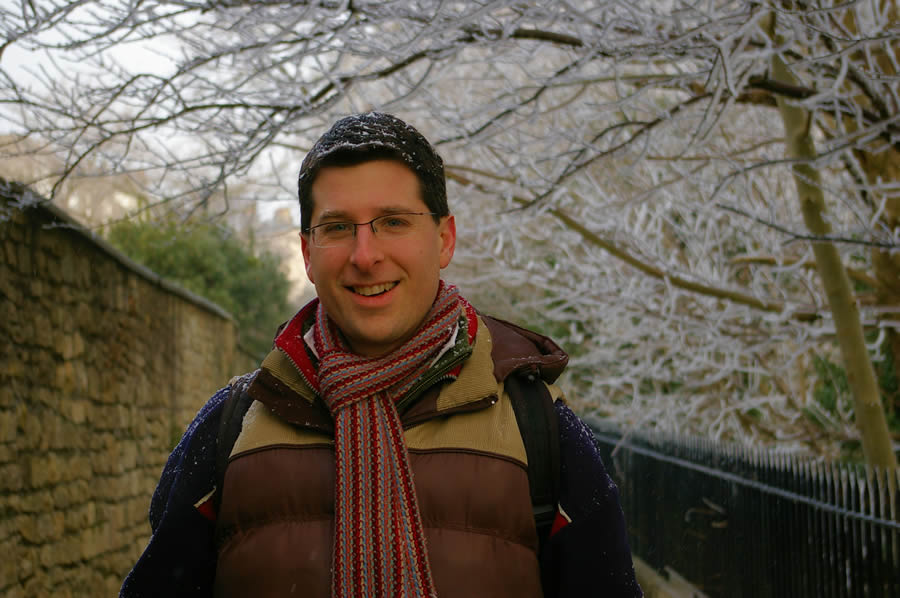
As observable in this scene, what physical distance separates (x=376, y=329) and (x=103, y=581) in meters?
4.94

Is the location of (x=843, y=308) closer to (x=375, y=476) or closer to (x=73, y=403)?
(x=375, y=476)

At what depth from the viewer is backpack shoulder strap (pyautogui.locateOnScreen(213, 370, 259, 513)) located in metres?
1.71

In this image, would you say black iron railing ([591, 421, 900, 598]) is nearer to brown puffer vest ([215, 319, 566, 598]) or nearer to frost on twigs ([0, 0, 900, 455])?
frost on twigs ([0, 0, 900, 455])

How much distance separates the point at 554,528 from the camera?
1.67 meters

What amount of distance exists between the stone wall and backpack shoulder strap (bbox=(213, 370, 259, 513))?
2.59m

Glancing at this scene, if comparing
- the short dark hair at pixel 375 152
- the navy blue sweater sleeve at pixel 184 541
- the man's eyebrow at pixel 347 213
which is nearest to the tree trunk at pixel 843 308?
the short dark hair at pixel 375 152

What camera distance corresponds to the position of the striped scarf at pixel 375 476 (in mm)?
1562

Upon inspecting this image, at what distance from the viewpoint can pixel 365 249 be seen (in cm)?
169

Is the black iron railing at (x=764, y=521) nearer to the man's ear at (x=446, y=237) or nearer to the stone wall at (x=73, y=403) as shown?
the man's ear at (x=446, y=237)

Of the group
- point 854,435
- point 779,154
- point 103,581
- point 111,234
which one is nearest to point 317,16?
point 103,581

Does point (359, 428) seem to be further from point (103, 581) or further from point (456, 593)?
point (103, 581)

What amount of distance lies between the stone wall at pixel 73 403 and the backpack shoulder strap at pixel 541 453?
3083mm

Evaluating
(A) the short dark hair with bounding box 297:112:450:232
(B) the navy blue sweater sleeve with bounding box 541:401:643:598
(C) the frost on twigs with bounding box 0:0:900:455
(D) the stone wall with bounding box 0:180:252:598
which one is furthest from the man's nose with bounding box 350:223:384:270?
(D) the stone wall with bounding box 0:180:252:598

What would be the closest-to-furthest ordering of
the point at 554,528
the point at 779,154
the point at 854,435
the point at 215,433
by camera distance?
the point at 554,528 → the point at 215,433 → the point at 854,435 → the point at 779,154
